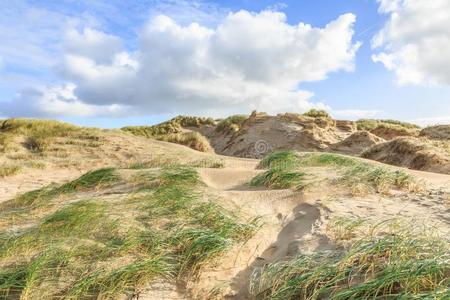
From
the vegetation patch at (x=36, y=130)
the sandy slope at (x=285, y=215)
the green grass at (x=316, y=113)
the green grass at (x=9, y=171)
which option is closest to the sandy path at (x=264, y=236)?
the sandy slope at (x=285, y=215)

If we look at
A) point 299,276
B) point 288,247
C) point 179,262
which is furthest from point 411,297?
point 179,262

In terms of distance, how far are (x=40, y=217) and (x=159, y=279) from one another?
202 cm

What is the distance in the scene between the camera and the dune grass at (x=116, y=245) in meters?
2.79

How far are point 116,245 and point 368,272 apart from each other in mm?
1779

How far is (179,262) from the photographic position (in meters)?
3.05

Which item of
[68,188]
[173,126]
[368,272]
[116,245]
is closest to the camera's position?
[368,272]

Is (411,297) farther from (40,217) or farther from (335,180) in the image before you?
(40,217)

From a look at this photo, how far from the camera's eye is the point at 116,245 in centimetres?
322

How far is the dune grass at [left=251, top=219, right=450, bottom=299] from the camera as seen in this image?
2340 mm

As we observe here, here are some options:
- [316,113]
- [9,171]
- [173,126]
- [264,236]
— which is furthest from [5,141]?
[316,113]

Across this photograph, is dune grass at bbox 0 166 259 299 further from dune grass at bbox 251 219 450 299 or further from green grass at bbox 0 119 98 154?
green grass at bbox 0 119 98 154

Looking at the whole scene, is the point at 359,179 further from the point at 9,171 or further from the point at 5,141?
the point at 5,141

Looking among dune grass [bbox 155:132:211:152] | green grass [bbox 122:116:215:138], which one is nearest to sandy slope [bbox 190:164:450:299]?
dune grass [bbox 155:132:211:152]

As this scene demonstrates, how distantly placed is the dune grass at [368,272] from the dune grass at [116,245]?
55 cm
